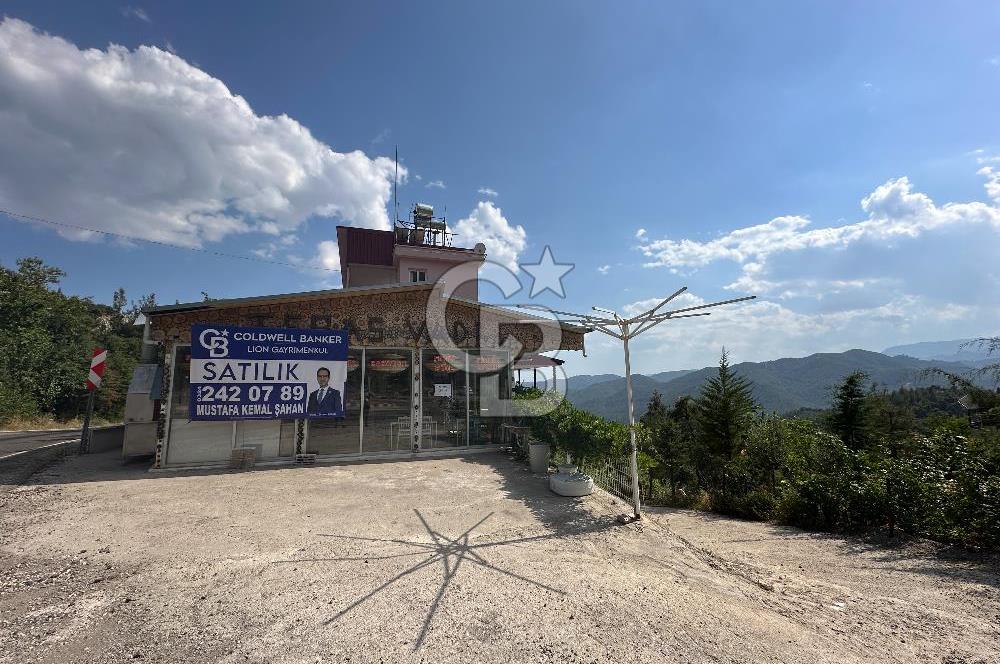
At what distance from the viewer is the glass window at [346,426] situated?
10.9 meters

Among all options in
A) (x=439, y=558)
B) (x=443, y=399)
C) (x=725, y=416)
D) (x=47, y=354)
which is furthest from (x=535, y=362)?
(x=47, y=354)

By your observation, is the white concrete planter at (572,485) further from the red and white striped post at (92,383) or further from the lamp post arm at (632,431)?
→ the red and white striped post at (92,383)

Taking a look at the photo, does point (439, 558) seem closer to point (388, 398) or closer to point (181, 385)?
point (388, 398)

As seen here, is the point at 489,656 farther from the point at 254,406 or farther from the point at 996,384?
the point at 996,384

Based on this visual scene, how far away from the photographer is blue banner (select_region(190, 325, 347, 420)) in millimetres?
9906

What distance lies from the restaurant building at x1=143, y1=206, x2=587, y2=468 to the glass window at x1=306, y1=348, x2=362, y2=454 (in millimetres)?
25

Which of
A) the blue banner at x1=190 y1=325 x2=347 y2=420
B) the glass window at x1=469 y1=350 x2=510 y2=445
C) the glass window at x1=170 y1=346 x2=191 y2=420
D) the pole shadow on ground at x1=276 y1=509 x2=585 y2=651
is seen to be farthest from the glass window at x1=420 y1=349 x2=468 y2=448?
the glass window at x1=170 y1=346 x2=191 y2=420

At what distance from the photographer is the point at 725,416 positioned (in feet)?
37.1

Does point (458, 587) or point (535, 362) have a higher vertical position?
point (535, 362)

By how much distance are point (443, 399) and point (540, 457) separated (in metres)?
3.49

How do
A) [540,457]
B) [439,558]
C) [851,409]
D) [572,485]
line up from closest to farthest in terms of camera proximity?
[439,558]
[572,485]
[540,457]
[851,409]

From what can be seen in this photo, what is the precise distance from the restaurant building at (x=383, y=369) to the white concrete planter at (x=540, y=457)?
2832 mm

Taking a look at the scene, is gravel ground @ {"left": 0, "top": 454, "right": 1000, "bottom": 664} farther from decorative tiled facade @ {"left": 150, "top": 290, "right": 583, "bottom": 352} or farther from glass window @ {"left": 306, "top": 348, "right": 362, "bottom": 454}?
decorative tiled facade @ {"left": 150, "top": 290, "right": 583, "bottom": 352}

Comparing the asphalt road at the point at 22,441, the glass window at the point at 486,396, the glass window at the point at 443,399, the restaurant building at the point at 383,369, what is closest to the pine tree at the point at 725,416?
the restaurant building at the point at 383,369
